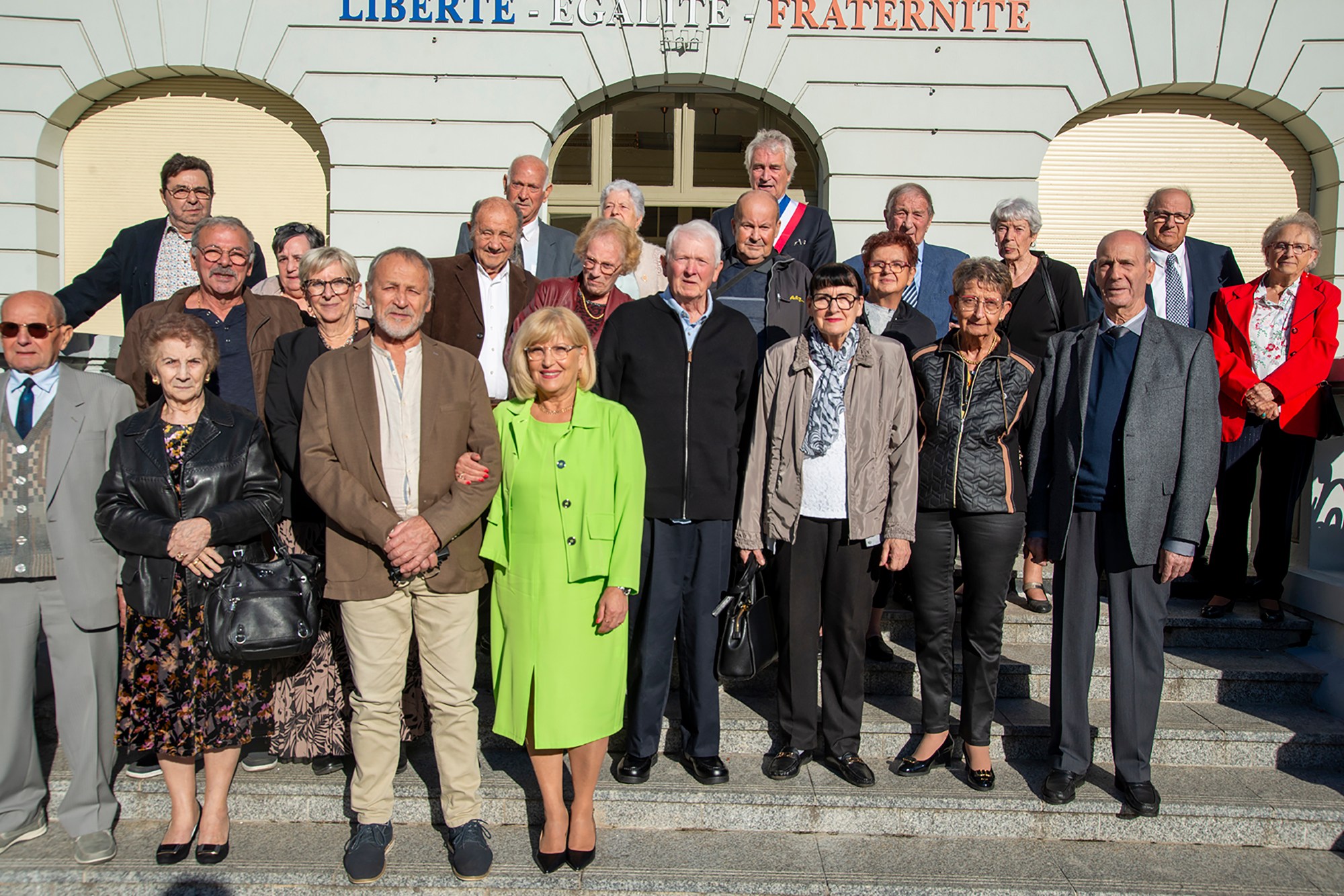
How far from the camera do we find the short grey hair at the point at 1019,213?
485 centimetres

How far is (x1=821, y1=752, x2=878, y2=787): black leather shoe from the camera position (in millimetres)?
3785

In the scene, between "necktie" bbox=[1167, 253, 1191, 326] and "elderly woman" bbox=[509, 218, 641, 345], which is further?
"necktie" bbox=[1167, 253, 1191, 326]

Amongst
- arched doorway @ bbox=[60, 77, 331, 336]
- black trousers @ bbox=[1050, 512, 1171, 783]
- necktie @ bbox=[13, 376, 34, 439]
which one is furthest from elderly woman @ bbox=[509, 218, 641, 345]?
arched doorway @ bbox=[60, 77, 331, 336]

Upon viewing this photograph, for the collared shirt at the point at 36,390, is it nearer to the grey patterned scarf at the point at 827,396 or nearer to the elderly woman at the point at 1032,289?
the grey patterned scarf at the point at 827,396

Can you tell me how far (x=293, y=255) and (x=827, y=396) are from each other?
2.70 m

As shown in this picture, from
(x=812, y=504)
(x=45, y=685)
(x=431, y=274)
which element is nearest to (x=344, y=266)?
(x=431, y=274)

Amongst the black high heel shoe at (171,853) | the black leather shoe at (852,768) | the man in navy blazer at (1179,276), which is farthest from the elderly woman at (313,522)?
the man in navy blazer at (1179,276)

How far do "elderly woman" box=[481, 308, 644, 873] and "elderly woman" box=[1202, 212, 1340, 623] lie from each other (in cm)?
325

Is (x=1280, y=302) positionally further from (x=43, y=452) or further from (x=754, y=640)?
(x=43, y=452)

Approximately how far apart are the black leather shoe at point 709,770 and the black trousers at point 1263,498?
10.1ft

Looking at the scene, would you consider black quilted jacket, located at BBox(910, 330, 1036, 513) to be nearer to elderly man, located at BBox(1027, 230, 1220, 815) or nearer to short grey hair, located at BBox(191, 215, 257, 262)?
elderly man, located at BBox(1027, 230, 1220, 815)

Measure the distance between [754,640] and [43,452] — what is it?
2.87 meters

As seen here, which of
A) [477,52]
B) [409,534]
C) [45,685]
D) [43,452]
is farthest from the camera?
[477,52]

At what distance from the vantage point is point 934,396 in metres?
3.85
